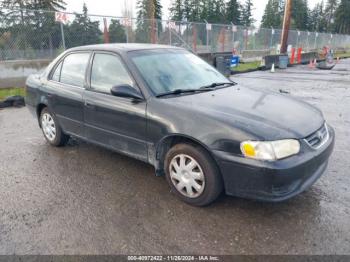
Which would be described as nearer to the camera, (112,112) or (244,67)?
(112,112)

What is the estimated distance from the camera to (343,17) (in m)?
82.9

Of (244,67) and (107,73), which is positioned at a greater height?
(107,73)

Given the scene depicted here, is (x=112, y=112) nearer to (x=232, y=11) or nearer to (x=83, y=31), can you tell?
(x=83, y=31)

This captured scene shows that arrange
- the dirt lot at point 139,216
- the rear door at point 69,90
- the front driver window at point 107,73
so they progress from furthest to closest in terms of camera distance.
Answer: the rear door at point 69,90 → the front driver window at point 107,73 → the dirt lot at point 139,216

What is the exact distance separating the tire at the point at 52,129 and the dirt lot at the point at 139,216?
22.1 inches

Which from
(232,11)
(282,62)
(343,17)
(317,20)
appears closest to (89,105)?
(282,62)

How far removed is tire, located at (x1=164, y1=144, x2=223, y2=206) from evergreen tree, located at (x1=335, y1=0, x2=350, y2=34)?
9832 centimetres

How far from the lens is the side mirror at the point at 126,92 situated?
10.5 feet

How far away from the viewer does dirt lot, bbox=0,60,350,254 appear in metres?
2.48

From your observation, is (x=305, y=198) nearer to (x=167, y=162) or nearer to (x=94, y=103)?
(x=167, y=162)

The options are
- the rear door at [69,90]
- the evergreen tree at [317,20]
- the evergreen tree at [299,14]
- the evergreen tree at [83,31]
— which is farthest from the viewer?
the evergreen tree at [317,20]

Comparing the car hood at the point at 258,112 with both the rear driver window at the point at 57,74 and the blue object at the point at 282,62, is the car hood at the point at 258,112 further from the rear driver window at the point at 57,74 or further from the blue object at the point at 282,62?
the blue object at the point at 282,62

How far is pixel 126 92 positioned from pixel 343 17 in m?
98.6

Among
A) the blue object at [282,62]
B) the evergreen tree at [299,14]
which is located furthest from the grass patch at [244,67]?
the evergreen tree at [299,14]
